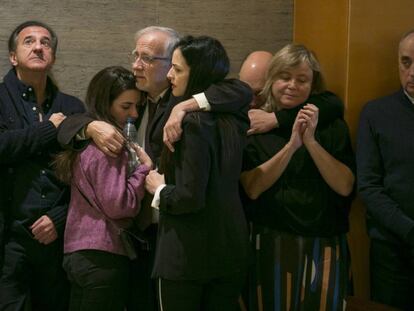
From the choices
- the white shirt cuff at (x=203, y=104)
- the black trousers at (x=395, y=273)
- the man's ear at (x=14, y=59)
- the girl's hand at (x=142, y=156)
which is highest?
the man's ear at (x=14, y=59)

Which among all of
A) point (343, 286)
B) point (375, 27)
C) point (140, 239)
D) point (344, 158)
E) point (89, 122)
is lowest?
point (343, 286)

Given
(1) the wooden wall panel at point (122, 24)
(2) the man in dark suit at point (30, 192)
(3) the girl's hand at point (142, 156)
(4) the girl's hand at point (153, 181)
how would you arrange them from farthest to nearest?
(1) the wooden wall panel at point (122, 24)
(2) the man in dark suit at point (30, 192)
(3) the girl's hand at point (142, 156)
(4) the girl's hand at point (153, 181)

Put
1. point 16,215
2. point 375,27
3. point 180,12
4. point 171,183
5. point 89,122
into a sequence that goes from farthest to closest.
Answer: point 180,12 → point 375,27 → point 16,215 → point 89,122 → point 171,183

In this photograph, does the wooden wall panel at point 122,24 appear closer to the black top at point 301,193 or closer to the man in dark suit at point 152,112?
the man in dark suit at point 152,112

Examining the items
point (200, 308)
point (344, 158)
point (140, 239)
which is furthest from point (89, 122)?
point (344, 158)

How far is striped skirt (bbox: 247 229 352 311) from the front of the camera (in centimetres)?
250

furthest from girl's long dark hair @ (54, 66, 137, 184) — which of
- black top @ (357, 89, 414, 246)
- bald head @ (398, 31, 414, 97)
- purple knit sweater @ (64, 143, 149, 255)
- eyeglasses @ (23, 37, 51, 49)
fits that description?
bald head @ (398, 31, 414, 97)

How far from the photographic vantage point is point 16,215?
2.48 meters

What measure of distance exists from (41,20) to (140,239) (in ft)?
4.14

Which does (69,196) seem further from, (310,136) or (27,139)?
(310,136)

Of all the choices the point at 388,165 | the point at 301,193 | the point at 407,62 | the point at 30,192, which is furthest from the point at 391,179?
the point at 30,192

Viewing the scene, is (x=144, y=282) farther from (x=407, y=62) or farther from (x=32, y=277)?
(x=407, y=62)

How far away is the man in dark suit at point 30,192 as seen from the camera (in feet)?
8.01

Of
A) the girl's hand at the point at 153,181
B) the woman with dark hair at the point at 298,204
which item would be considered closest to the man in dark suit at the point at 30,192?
the girl's hand at the point at 153,181
